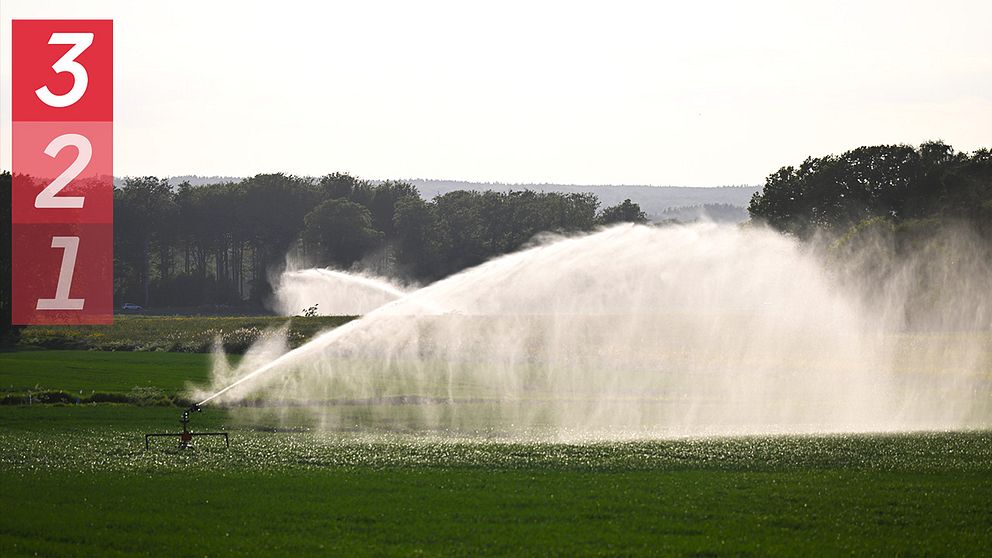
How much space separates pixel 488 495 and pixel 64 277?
86.5 metres

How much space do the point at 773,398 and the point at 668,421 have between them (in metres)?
11.2

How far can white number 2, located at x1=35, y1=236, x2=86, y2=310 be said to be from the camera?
9919 cm

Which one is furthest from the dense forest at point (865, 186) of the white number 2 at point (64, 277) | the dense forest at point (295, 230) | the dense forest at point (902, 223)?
the white number 2 at point (64, 277)

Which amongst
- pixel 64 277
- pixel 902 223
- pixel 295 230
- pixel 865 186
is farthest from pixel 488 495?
pixel 295 230

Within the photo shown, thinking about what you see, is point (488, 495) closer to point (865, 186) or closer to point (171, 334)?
point (171, 334)

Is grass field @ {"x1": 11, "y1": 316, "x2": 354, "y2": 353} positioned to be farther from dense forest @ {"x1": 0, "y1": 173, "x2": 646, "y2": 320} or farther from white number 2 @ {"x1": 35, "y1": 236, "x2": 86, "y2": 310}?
dense forest @ {"x1": 0, "y1": 173, "x2": 646, "y2": 320}

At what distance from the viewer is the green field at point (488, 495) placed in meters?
20.9

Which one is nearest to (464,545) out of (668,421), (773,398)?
(668,421)

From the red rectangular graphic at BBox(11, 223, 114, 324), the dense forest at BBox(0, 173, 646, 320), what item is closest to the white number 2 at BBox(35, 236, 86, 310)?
the red rectangular graphic at BBox(11, 223, 114, 324)

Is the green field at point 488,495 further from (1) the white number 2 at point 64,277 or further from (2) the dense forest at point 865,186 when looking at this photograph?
(2) the dense forest at point 865,186

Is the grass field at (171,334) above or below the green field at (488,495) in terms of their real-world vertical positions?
below

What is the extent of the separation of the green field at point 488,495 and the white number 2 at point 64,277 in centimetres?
6477

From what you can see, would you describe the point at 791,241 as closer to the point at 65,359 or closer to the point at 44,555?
the point at 65,359

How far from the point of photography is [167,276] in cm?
17850
